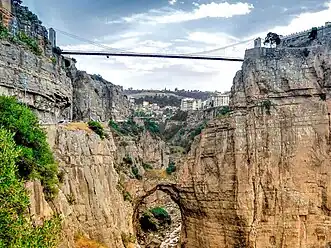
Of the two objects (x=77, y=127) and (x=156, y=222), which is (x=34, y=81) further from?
(x=156, y=222)

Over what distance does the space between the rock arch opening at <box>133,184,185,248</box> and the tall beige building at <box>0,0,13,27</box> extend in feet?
55.2

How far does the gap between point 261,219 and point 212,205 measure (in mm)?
3472

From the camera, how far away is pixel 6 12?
2814 centimetres

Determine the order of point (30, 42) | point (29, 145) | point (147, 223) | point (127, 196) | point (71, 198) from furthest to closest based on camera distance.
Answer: point (147, 223)
point (127, 196)
point (30, 42)
point (71, 198)
point (29, 145)

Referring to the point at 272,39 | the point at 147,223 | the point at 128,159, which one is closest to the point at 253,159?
the point at 272,39

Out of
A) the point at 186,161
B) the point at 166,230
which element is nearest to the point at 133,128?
the point at 166,230

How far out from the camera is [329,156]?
31.0 meters

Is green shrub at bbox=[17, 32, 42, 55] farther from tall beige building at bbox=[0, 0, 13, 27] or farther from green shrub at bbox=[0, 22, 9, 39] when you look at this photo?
green shrub at bbox=[0, 22, 9, 39]

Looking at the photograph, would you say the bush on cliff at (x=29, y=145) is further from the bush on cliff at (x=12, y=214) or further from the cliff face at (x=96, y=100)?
the cliff face at (x=96, y=100)

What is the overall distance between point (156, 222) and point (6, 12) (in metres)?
28.0

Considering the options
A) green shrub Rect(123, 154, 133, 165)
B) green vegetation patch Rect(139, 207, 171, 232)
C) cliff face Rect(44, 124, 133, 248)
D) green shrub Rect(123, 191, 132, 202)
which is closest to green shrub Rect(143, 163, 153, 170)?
green vegetation patch Rect(139, 207, 171, 232)

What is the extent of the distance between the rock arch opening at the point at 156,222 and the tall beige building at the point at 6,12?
55.2ft

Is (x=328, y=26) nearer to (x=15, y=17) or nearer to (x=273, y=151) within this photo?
(x=273, y=151)

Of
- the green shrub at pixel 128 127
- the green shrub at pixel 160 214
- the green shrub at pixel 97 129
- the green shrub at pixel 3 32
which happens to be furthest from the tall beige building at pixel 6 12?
the green shrub at pixel 160 214
